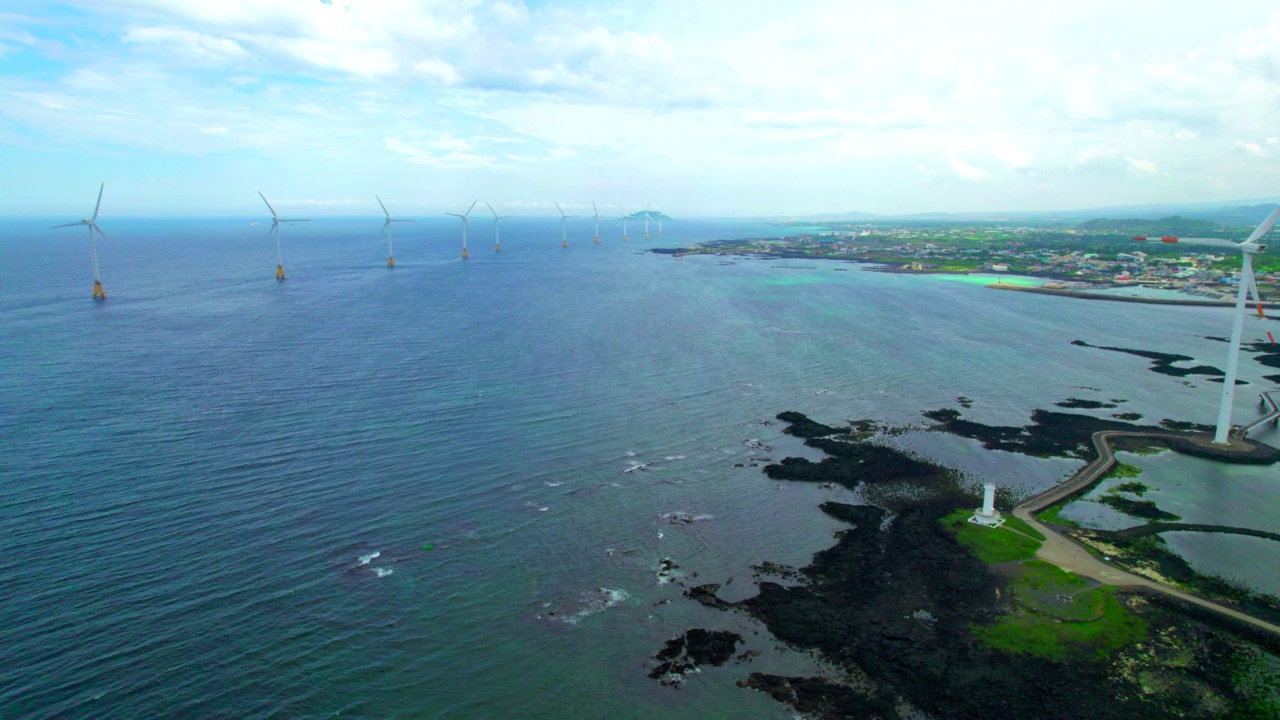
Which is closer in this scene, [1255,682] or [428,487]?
[1255,682]

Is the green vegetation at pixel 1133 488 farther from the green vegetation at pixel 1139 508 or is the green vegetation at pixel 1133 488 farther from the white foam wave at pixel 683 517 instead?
the white foam wave at pixel 683 517

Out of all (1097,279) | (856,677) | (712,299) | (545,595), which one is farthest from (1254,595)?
(1097,279)

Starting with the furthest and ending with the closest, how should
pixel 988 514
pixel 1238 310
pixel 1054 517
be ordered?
pixel 1238 310 → pixel 1054 517 → pixel 988 514

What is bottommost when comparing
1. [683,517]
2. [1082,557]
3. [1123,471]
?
[1123,471]

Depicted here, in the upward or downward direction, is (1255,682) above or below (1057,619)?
below

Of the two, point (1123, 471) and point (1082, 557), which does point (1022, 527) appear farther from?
point (1123, 471)

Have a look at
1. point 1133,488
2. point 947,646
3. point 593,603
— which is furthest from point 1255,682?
point 593,603
